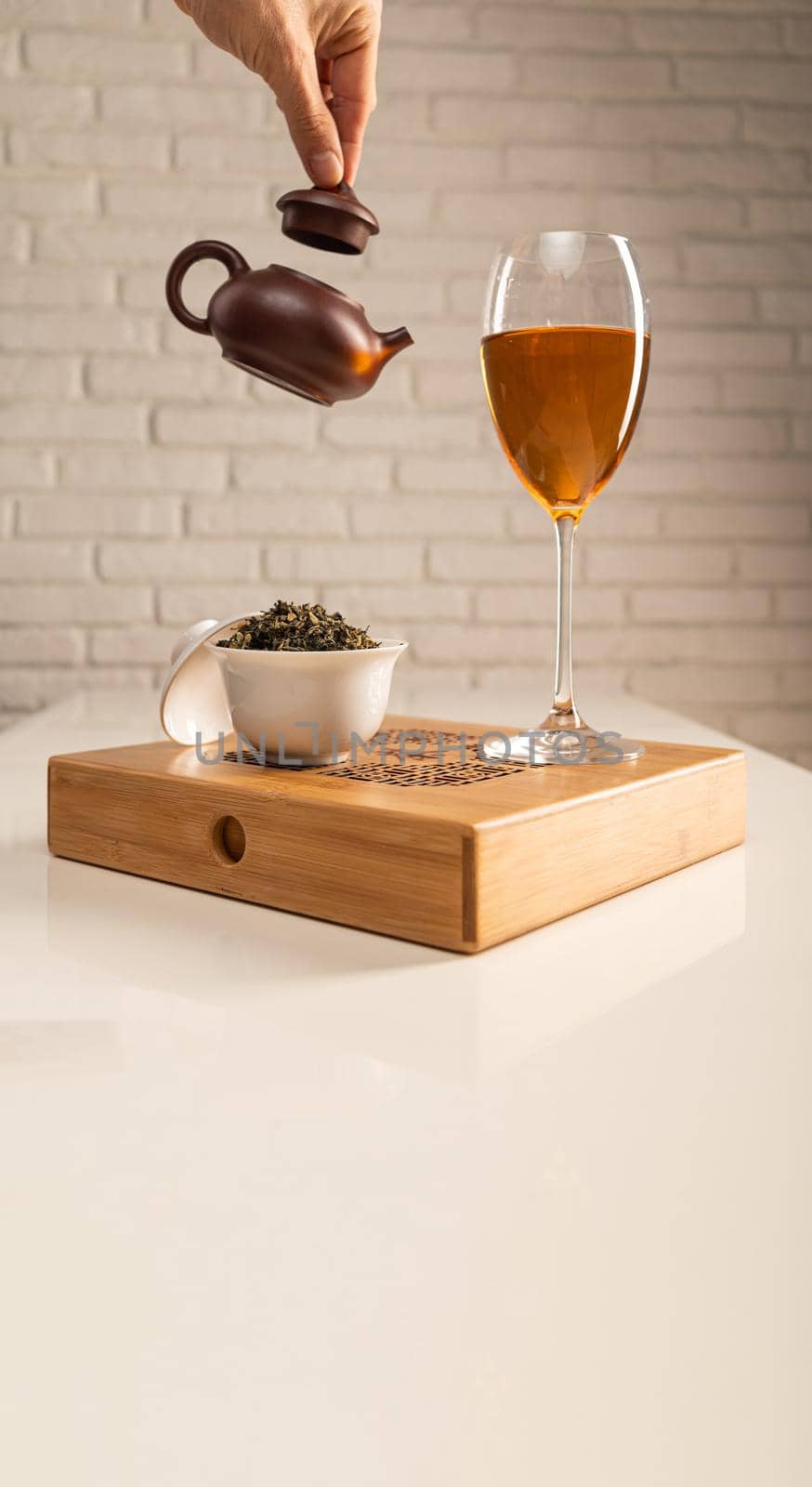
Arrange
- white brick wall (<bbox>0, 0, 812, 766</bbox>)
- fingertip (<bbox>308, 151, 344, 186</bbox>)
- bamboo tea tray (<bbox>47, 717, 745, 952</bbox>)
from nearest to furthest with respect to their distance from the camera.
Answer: bamboo tea tray (<bbox>47, 717, 745, 952</bbox>) → fingertip (<bbox>308, 151, 344, 186</bbox>) → white brick wall (<bbox>0, 0, 812, 766</bbox>)

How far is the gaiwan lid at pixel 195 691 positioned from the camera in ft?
2.56

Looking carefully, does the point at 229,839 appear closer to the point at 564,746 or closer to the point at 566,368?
the point at 564,746

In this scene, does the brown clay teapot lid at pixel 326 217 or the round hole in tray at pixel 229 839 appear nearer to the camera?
the round hole in tray at pixel 229 839

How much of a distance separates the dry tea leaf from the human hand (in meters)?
0.39

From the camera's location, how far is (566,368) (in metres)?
0.77

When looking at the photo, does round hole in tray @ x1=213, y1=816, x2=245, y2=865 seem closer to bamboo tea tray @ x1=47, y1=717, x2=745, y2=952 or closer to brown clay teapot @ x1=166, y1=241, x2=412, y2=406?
bamboo tea tray @ x1=47, y1=717, x2=745, y2=952

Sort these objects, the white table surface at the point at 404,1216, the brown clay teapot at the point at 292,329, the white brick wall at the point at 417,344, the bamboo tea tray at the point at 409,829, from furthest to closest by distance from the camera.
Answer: the white brick wall at the point at 417,344 → the brown clay teapot at the point at 292,329 → the bamboo tea tray at the point at 409,829 → the white table surface at the point at 404,1216

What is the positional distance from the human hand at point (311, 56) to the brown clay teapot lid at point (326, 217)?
10 cm

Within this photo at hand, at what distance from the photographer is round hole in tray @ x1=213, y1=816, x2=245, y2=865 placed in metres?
0.67

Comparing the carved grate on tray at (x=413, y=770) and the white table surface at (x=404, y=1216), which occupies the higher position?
the carved grate on tray at (x=413, y=770)

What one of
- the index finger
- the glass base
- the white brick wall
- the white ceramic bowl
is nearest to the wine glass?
the glass base

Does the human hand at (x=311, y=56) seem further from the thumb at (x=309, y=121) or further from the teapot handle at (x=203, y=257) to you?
the teapot handle at (x=203, y=257)

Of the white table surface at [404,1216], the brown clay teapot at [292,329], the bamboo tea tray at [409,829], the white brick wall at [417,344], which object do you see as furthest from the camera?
the white brick wall at [417,344]

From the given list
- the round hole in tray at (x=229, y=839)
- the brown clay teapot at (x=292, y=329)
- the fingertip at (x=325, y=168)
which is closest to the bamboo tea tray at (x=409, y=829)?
the round hole in tray at (x=229, y=839)
